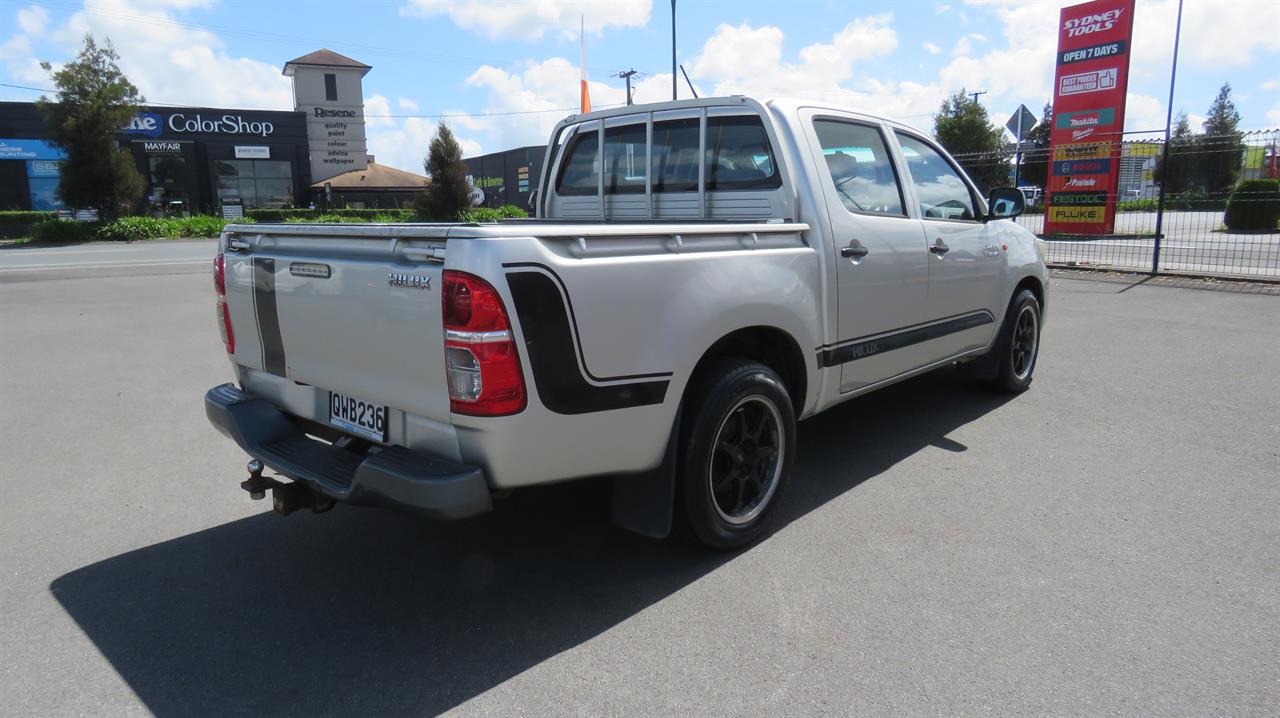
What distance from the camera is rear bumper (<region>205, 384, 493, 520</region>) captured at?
9.10ft

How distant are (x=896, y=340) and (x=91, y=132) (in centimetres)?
3394

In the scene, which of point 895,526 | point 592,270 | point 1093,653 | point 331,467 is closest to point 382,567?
point 331,467

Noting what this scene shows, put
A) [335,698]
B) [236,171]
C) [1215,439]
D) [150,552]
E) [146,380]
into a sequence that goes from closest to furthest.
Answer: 1. [335,698]
2. [150,552]
3. [1215,439]
4. [146,380]
5. [236,171]

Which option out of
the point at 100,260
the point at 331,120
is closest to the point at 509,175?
the point at 331,120

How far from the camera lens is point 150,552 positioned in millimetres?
3857

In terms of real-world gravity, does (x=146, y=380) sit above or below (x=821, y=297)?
below

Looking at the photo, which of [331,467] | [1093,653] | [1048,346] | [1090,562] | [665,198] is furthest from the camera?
[1048,346]

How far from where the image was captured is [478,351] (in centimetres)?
275

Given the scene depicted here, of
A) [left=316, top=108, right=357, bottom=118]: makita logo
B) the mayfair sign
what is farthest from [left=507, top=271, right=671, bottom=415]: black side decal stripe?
[left=316, top=108, right=357, bottom=118]: makita logo

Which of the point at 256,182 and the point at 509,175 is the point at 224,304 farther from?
the point at 509,175

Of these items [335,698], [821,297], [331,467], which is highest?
[821,297]

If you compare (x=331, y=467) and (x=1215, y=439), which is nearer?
(x=331, y=467)

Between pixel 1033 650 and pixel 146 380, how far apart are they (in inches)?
282

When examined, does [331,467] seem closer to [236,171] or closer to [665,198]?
[665,198]
